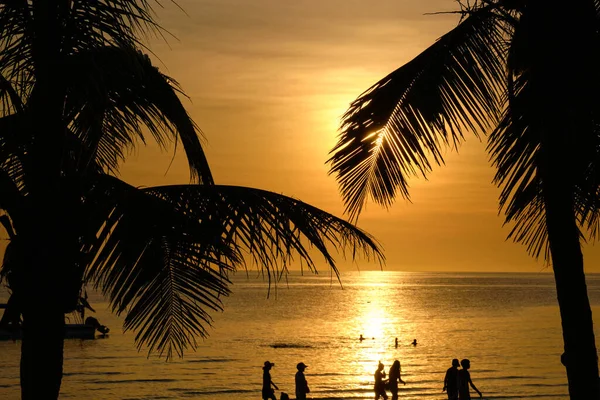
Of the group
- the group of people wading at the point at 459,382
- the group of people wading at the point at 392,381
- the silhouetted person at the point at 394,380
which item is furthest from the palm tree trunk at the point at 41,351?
the silhouetted person at the point at 394,380

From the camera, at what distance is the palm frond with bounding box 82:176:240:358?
21.4 ft

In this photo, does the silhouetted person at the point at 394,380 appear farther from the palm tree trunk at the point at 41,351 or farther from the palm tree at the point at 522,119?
the palm tree trunk at the point at 41,351

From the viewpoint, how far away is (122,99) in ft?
23.1

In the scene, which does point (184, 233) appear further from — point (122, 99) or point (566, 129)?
point (566, 129)

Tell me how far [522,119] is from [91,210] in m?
3.48

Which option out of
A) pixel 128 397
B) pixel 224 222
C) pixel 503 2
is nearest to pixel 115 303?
pixel 224 222

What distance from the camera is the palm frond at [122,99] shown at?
6125 millimetres

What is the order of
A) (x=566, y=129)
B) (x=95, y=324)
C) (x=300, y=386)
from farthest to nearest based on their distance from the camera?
1. (x=95, y=324)
2. (x=300, y=386)
3. (x=566, y=129)

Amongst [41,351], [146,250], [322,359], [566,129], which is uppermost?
[322,359]

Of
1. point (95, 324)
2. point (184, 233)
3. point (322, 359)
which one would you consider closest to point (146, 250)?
point (184, 233)

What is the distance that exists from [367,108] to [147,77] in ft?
6.26

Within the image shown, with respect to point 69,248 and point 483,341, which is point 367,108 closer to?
point 69,248

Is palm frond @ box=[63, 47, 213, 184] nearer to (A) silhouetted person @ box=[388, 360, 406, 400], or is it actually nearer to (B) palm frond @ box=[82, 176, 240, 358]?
(B) palm frond @ box=[82, 176, 240, 358]

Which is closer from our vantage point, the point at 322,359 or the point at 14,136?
the point at 14,136
